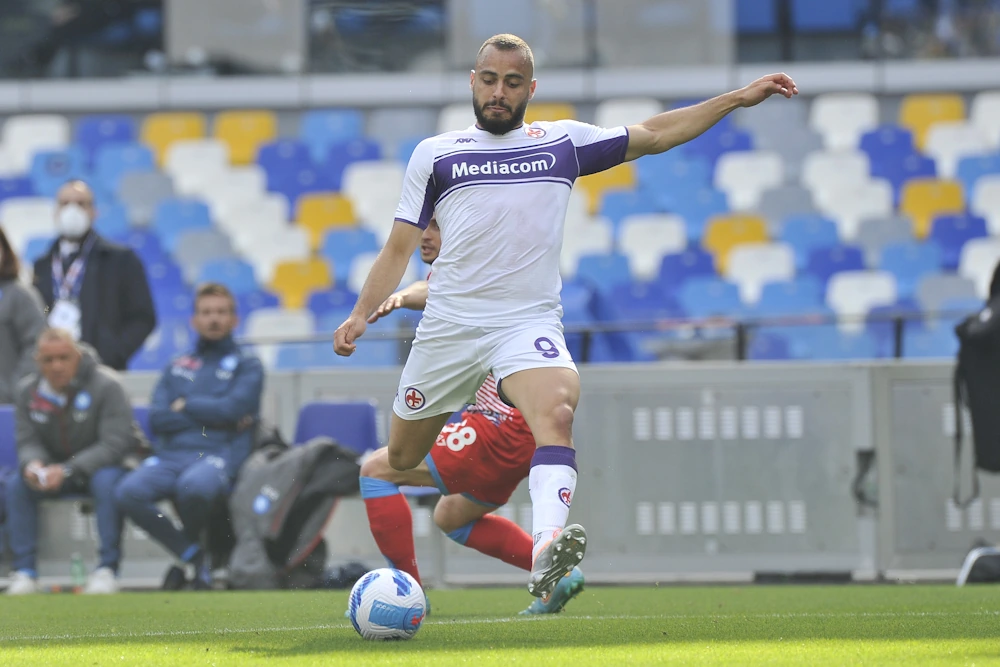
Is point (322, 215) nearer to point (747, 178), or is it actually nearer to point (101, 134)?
point (101, 134)

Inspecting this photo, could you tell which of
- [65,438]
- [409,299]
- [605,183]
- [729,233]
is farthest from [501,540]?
[605,183]

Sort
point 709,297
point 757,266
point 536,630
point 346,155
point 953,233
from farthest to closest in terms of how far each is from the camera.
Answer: point 346,155 → point 953,233 → point 757,266 → point 709,297 → point 536,630

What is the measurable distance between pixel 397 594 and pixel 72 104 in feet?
49.9

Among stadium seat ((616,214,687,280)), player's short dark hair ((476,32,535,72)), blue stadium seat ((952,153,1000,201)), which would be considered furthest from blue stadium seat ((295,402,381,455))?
blue stadium seat ((952,153,1000,201))

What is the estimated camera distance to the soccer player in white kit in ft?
17.7

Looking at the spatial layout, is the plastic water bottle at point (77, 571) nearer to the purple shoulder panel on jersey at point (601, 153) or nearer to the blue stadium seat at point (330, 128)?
the purple shoulder panel on jersey at point (601, 153)

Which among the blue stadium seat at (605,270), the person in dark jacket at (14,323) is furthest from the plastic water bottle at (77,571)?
the blue stadium seat at (605,270)

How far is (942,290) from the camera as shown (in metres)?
14.5

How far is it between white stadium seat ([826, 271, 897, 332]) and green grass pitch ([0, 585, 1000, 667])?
680 cm

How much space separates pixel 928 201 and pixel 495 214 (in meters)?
12.1

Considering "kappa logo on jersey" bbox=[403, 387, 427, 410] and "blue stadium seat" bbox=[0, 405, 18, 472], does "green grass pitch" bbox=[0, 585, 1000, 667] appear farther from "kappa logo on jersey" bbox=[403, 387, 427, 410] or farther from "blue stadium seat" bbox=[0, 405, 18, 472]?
"blue stadium seat" bbox=[0, 405, 18, 472]

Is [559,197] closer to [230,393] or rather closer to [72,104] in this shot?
[230,393]

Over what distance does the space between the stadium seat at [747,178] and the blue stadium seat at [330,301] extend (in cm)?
464

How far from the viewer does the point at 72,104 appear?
18938 mm
